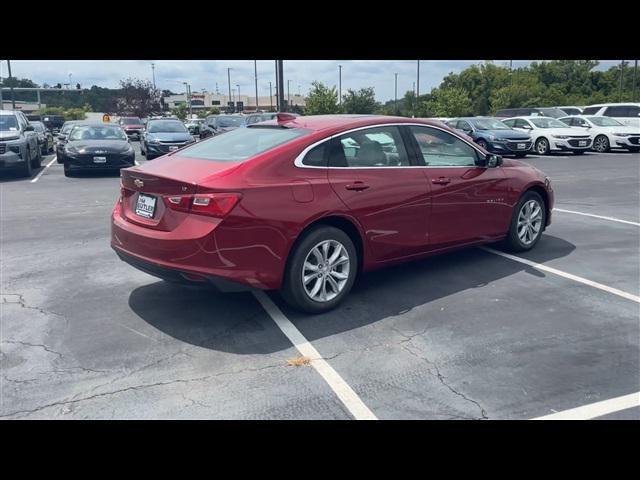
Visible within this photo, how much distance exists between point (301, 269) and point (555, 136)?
20209 millimetres

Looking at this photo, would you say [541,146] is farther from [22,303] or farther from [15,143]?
[22,303]

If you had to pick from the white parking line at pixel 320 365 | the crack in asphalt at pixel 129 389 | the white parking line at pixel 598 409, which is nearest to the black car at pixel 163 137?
the white parking line at pixel 320 365

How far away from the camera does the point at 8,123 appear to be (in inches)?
598

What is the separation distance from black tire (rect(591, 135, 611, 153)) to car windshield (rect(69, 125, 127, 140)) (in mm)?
18520

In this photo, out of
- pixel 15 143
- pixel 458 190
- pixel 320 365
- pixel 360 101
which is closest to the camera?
pixel 320 365

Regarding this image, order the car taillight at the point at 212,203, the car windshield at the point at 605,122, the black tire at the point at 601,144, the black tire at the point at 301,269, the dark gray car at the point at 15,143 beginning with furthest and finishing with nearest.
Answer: the car windshield at the point at 605,122
the black tire at the point at 601,144
the dark gray car at the point at 15,143
the black tire at the point at 301,269
the car taillight at the point at 212,203

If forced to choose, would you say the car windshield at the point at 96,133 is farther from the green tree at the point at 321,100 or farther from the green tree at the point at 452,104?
the green tree at the point at 452,104

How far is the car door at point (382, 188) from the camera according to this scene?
4902 millimetres

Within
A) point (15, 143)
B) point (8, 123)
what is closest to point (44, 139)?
point (8, 123)

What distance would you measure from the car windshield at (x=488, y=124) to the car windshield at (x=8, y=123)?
15.5 metres

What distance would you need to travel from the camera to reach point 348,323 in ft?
15.3

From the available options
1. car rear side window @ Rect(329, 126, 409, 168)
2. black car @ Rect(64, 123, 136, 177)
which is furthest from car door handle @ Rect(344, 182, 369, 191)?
black car @ Rect(64, 123, 136, 177)

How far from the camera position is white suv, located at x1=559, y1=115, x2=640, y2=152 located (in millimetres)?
22844

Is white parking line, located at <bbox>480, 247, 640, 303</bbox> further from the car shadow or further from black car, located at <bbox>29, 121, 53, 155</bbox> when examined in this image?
black car, located at <bbox>29, 121, 53, 155</bbox>
